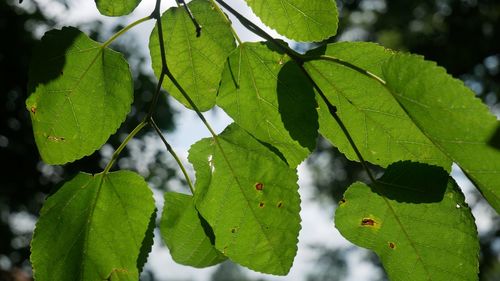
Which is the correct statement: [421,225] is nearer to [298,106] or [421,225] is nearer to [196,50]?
[298,106]

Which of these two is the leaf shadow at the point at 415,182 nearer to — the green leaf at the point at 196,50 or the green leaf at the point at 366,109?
the green leaf at the point at 366,109

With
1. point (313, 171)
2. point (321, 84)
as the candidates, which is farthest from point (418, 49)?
point (321, 84)

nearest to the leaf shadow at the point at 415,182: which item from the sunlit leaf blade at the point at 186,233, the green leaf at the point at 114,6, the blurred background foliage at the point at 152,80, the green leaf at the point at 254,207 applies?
the green leaf at the point at 254,207

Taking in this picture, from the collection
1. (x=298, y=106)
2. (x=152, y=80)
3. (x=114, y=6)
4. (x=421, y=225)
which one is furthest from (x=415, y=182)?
(x=152, y=80)

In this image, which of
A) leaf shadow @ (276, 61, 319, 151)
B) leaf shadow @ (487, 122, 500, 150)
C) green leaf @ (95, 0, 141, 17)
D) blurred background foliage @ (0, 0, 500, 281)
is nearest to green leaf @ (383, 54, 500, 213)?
leaf shadow @ (487, 122, 500, 150)

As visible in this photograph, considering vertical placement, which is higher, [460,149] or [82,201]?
[460,149]

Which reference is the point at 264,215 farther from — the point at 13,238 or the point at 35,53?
the point at 13,238
